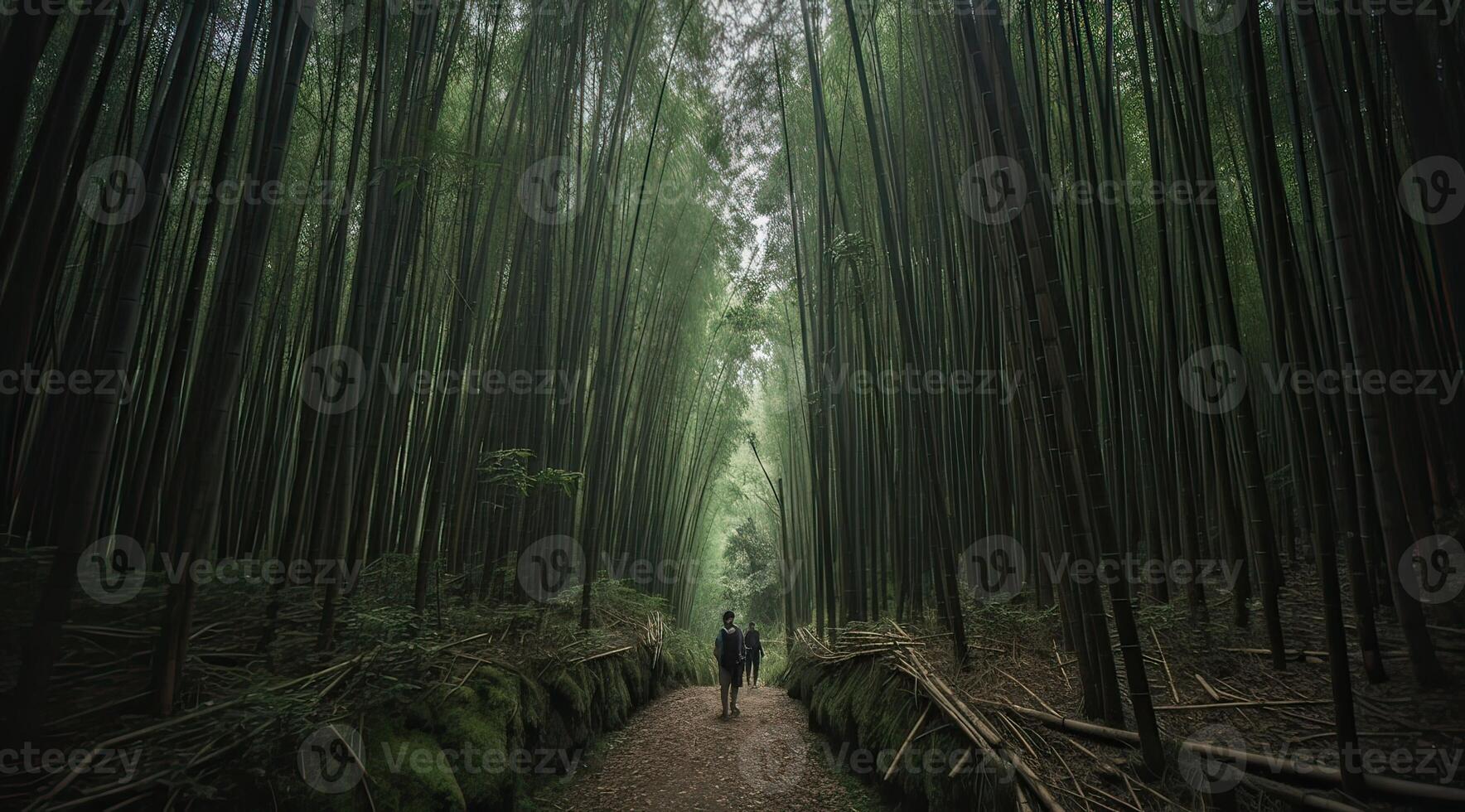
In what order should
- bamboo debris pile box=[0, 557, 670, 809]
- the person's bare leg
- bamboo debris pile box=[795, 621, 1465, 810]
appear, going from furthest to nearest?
the person's bare leg, bamboo debris pile box=[0, 557, 670, 809], bamboo debris pile box=[795, 621, 1465, 810]

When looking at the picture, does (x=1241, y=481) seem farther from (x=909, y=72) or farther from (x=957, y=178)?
(x=909, y=72)

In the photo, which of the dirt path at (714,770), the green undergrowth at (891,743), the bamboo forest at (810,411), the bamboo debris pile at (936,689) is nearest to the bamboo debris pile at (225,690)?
the bamboo forest at (810,411)

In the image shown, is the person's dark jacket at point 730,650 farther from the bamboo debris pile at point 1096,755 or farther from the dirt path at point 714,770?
the bamboo debris pile at point 1096,755

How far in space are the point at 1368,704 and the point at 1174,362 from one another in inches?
55.6

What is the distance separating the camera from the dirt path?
2734mm

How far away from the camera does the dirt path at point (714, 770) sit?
273cm

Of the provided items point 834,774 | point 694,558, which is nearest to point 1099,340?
point 834,774

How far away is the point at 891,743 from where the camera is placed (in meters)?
2.51

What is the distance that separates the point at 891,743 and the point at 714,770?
1.16m

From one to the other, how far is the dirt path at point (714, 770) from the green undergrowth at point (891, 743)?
148 millimetres

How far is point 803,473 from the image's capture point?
329 inches

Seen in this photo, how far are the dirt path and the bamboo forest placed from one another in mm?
47

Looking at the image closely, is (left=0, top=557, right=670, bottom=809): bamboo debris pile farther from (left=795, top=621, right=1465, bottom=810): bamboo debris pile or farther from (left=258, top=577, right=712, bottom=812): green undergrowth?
(left=795, top=621, right=1465, bottom=810): bamboo debris pile

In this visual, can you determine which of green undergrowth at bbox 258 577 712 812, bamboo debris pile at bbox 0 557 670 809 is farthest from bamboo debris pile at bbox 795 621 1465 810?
bamboo debris pile at bbox 0 557 670 809
